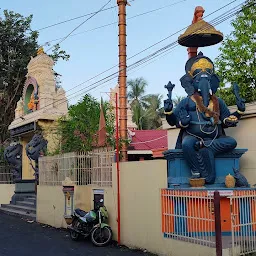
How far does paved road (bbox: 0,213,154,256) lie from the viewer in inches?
372

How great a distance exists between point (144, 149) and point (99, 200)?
379 inches

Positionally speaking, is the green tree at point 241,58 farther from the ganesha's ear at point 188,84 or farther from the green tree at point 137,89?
the green tree at point 137,89

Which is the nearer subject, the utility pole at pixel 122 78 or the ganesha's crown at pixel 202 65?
the ganesha's crown at pixel 202 65

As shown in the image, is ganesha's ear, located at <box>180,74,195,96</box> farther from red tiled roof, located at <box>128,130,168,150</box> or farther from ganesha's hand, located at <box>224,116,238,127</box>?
red tiled roof, located at <box>128,130,168,150</box>

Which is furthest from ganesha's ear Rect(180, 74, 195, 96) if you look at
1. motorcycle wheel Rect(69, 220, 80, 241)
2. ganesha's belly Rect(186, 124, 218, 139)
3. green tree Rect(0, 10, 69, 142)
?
green tree Rect(0, 10, 69, 142)

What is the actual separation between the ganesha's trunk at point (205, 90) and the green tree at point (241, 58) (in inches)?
355

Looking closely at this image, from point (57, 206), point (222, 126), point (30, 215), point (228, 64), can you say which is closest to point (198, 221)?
point (222, 126)

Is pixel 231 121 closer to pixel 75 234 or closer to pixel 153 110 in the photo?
pixel 75 234

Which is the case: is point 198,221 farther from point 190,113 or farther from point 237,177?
point 190,113

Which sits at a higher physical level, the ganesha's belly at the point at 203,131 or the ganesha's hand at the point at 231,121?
the ganesha's hand at the point at 231,121

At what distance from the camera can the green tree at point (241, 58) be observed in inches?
721

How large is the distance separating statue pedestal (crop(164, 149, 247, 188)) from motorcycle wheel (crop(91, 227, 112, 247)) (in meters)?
2.14

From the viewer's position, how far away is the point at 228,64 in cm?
1880

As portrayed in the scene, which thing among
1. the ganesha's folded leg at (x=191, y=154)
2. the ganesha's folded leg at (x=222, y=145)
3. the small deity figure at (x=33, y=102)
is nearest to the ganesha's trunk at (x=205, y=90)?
the ganesha's folded leg at (x=222, y=145)
